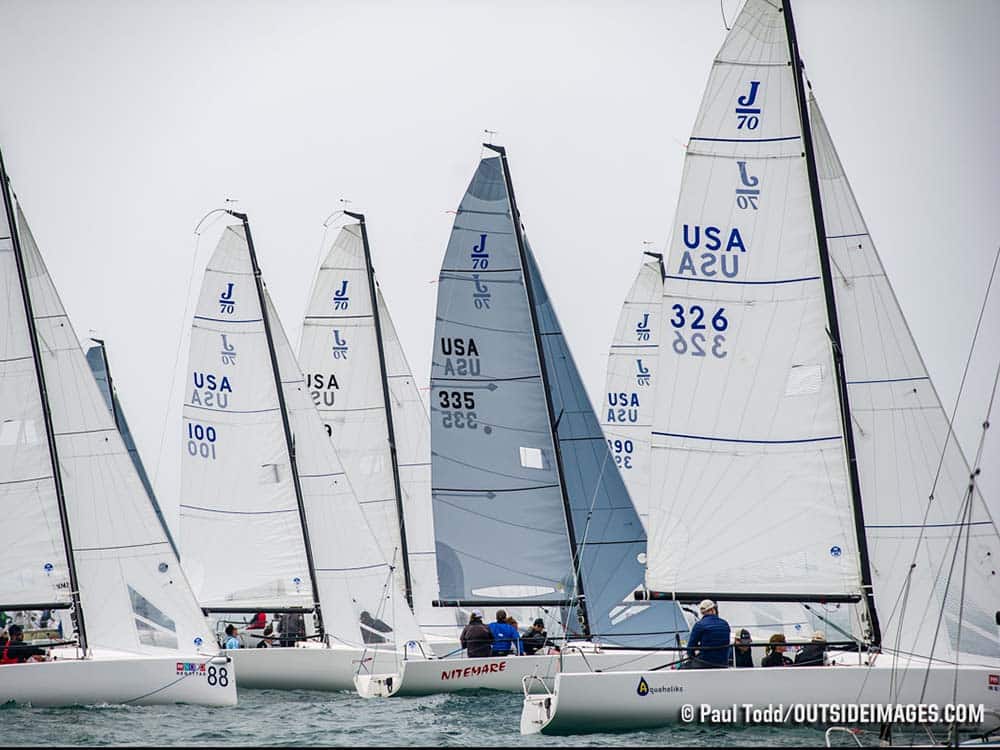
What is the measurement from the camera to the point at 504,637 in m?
18.2

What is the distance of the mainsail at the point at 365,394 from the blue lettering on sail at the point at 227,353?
7.27 feet

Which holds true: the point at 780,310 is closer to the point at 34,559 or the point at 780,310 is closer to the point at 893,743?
the point at 893,743

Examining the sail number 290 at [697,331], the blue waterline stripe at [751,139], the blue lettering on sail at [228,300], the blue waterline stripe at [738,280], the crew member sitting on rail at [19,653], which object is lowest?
the crew member sitting on rail at [19,653]

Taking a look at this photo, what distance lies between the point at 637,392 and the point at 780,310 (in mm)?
10194

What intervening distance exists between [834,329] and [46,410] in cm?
1000

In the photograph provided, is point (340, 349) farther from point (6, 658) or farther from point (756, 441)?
point (756, 441)

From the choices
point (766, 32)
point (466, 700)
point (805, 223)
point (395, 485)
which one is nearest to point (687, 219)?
point (805, 223)

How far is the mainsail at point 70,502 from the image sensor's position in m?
17.4

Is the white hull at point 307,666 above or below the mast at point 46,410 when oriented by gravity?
below

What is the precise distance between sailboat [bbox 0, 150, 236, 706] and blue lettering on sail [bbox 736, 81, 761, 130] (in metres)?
8.71

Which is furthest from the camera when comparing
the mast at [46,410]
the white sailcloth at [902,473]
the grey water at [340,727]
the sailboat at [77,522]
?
the mast at [46,410]

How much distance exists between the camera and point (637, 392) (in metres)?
24.8

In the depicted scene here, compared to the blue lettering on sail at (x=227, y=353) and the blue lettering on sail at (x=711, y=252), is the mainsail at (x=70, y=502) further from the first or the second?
the blue lettering on sail at (x=711, y=252)

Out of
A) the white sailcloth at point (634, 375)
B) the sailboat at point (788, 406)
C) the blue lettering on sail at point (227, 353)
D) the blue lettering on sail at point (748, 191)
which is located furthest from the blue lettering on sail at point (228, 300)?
the blue lettering on sail at point (748, 191)
